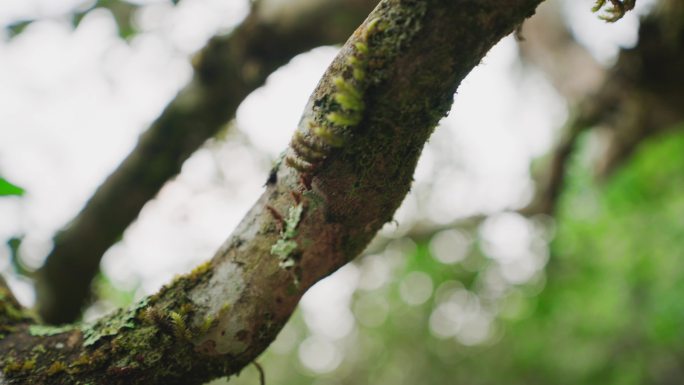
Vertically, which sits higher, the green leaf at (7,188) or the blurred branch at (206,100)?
the blurred branch at (206,100)

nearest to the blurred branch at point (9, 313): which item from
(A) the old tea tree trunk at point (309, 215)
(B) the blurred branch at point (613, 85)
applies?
(A) the old tea tree trunk at point (309, 215)

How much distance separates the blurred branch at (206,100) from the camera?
2289mm

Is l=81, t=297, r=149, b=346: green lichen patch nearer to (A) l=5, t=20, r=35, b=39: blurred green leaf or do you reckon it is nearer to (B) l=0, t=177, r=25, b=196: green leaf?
(B) l=0, t=177, r=25, b=196: green leaf

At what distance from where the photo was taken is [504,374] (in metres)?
10.1

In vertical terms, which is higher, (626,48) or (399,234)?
(626,48)

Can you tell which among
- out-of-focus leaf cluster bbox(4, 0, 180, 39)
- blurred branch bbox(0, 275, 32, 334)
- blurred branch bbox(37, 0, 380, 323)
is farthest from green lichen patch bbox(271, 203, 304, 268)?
out-of-focus leaf cluster bbox(4, 0, 180, 39)

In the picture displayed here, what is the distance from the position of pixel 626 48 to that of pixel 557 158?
1069 mm

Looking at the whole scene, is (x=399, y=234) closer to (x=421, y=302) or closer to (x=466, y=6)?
(x=466, y=6)

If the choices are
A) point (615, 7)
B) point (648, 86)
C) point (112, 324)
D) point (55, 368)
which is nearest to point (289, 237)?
point (112, 324)

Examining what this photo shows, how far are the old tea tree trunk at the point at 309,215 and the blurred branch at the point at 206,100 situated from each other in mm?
1292

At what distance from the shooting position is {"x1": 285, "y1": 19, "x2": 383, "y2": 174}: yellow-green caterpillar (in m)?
0.79

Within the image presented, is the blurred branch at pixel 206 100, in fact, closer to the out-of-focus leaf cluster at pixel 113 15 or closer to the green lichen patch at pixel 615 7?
the out-of-focus leaf cluster at pixel 113 15

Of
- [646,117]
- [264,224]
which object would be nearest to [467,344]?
[646,117]

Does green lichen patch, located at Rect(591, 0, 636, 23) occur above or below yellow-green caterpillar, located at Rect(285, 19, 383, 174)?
above
